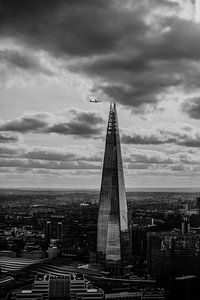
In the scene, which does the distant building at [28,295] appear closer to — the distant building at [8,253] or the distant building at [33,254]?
the distant building at [8,253]

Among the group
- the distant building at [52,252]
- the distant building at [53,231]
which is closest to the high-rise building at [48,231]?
the distant building at [53,231]

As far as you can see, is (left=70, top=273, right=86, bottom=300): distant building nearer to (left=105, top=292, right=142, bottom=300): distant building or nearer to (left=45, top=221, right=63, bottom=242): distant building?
(left=105, top=292, right=142, bottom=300): distant building

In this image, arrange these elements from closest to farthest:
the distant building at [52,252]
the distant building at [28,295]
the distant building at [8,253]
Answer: the distant building at [28,295]
the distant building at [8,253]
the distant building at [52,252]

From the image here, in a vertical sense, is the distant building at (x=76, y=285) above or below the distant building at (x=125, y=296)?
above

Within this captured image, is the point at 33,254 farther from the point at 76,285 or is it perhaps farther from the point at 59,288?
the point at 59,288

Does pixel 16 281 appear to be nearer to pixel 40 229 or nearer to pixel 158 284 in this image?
pixel 158 284

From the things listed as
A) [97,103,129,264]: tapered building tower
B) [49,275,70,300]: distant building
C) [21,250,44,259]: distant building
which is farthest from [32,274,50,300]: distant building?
[97,103,129,264]: tapered building tower
